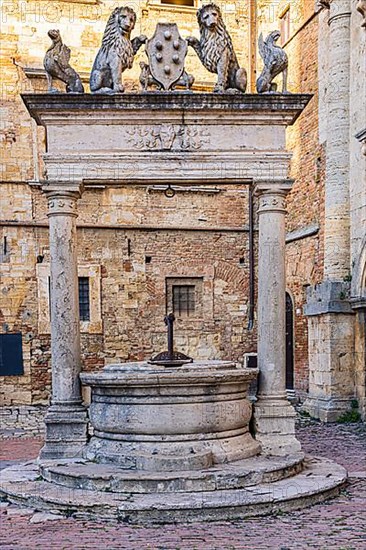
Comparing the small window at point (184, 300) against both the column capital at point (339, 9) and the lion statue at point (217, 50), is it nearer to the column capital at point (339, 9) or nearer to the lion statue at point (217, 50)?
the column capital at point (339, 9)

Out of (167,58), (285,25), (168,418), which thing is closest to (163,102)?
(167,58)

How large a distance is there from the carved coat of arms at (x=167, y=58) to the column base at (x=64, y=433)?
374cm

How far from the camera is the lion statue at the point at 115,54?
771cm

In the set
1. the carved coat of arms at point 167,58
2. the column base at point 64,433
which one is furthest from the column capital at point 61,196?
the column base at point 64,433

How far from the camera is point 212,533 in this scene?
568 centimetres

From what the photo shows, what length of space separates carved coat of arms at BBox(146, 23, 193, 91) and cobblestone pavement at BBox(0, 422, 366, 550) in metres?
4.65

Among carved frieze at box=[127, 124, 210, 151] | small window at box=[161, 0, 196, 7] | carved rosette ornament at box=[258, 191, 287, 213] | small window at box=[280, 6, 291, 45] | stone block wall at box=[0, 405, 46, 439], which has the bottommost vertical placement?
stone block wall at box=[0, 405, 46, 439]

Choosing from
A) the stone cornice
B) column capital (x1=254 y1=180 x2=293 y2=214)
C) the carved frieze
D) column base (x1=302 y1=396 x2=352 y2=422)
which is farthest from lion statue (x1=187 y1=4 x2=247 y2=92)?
column base (x1=302 y1=396 x2=352 y2=422)

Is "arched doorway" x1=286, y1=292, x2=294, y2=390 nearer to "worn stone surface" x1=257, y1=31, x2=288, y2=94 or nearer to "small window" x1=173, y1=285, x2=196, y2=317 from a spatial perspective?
"small window" x1=173, y1=285, x2=196, y2=317

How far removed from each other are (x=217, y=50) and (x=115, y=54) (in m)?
1.13

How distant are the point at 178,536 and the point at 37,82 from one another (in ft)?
41.5

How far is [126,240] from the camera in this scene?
648 inches

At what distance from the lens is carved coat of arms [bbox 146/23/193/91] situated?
7.87m

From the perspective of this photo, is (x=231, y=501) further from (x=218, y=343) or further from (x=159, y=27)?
(x=218, y=343)
